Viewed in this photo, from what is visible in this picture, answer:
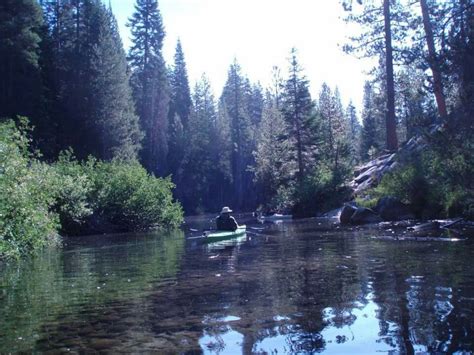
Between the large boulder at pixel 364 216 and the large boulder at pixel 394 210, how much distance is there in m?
0.30

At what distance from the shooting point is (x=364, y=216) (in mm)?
24156

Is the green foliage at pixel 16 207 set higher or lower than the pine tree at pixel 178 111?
lower

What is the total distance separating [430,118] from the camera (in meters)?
14.4

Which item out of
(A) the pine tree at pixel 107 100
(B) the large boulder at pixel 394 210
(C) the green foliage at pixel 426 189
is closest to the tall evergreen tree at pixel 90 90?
(A) the pine tree at pixel 107 100

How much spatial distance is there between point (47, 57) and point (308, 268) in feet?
132

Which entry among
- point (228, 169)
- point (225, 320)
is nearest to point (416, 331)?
point (225, 320)

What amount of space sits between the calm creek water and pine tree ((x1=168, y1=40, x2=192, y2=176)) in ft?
184

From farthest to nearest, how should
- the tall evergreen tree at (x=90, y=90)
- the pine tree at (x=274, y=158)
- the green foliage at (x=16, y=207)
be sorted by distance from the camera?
1. the pine tree at (x=274, y=158)
2. the tall evergreen tree at (x=90, y=90)
3. the green foliage at (x=16, y=207)

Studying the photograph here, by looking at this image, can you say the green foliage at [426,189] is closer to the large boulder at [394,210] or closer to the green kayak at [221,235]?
the large boulder at [394,210]

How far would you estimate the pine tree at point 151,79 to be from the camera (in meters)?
62.4

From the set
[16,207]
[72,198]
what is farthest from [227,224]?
[72,198]

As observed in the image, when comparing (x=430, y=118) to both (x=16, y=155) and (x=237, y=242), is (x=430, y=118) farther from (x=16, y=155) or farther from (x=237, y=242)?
(x=16, y=155)

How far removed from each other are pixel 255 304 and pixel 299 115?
40502 mm

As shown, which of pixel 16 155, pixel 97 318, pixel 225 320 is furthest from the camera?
pixel 16 155
